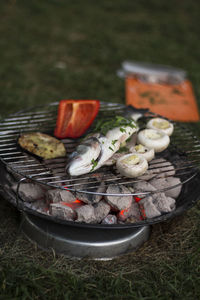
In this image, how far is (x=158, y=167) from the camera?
279 centimetres

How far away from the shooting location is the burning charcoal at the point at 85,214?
8.50 ft

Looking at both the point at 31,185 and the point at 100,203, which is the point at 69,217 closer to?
the point at 100,203

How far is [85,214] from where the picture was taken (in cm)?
260

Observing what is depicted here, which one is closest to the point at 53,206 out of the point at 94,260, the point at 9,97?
the point at 94,260

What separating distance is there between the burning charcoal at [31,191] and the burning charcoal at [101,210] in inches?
18.1

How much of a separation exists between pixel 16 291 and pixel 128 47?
5.54 m

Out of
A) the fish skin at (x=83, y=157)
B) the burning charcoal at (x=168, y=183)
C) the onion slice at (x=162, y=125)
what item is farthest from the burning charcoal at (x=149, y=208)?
the onion slice at (x=162, y=125)

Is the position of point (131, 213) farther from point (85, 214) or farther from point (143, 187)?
point (85, 214)

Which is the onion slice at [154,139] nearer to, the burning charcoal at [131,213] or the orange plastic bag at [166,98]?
the burning charcoal at [131,213]

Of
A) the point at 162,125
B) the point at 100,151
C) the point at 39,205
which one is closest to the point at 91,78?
the point at 162,125

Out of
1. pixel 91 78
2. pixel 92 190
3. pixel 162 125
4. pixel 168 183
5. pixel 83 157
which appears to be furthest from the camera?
pixel 91 78

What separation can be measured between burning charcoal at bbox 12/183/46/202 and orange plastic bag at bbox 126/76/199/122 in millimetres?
2612

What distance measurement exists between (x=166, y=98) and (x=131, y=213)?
308 centimetres

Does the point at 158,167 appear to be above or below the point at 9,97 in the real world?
above
